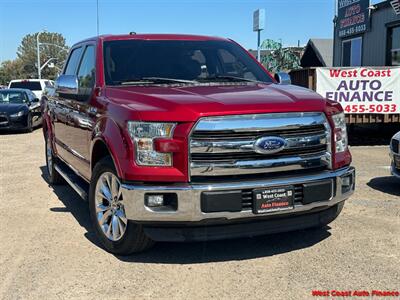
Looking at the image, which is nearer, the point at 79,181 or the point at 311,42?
the point at 79,181

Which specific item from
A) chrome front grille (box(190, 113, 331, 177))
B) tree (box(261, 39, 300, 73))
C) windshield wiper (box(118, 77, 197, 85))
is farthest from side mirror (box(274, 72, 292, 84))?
tree (box(261, 39, 300, 73))

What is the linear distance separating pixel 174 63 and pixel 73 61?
6.54 ft

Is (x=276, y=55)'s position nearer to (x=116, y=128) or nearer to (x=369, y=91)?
(x=369, y=91)

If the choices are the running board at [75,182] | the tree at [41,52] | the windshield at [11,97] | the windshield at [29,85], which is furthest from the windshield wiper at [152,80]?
the tree at [41,52]

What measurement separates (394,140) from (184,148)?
4.05 metres

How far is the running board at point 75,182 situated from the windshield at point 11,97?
10.9 m

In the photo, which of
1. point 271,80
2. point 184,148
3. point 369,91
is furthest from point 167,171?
point 369,91

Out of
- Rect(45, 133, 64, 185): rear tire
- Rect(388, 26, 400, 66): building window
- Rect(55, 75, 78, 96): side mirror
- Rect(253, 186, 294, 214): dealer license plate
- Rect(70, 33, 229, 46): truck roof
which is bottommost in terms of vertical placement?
Rect(45, 133, 64, 185): rear tire

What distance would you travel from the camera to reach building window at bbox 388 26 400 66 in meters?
15.4

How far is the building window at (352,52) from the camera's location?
17.9 meters

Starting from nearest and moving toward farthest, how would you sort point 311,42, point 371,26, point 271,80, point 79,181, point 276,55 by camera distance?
point 271,80, point 79,181, point 371,26, point 311,42, point 276,55

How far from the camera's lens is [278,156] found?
155 inches

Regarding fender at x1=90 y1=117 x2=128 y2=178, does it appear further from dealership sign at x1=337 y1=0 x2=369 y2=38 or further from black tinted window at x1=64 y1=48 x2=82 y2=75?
dealership sign at x1=337 y1=0 x2=369 y2=38

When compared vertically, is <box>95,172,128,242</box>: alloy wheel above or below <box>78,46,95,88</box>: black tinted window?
below
